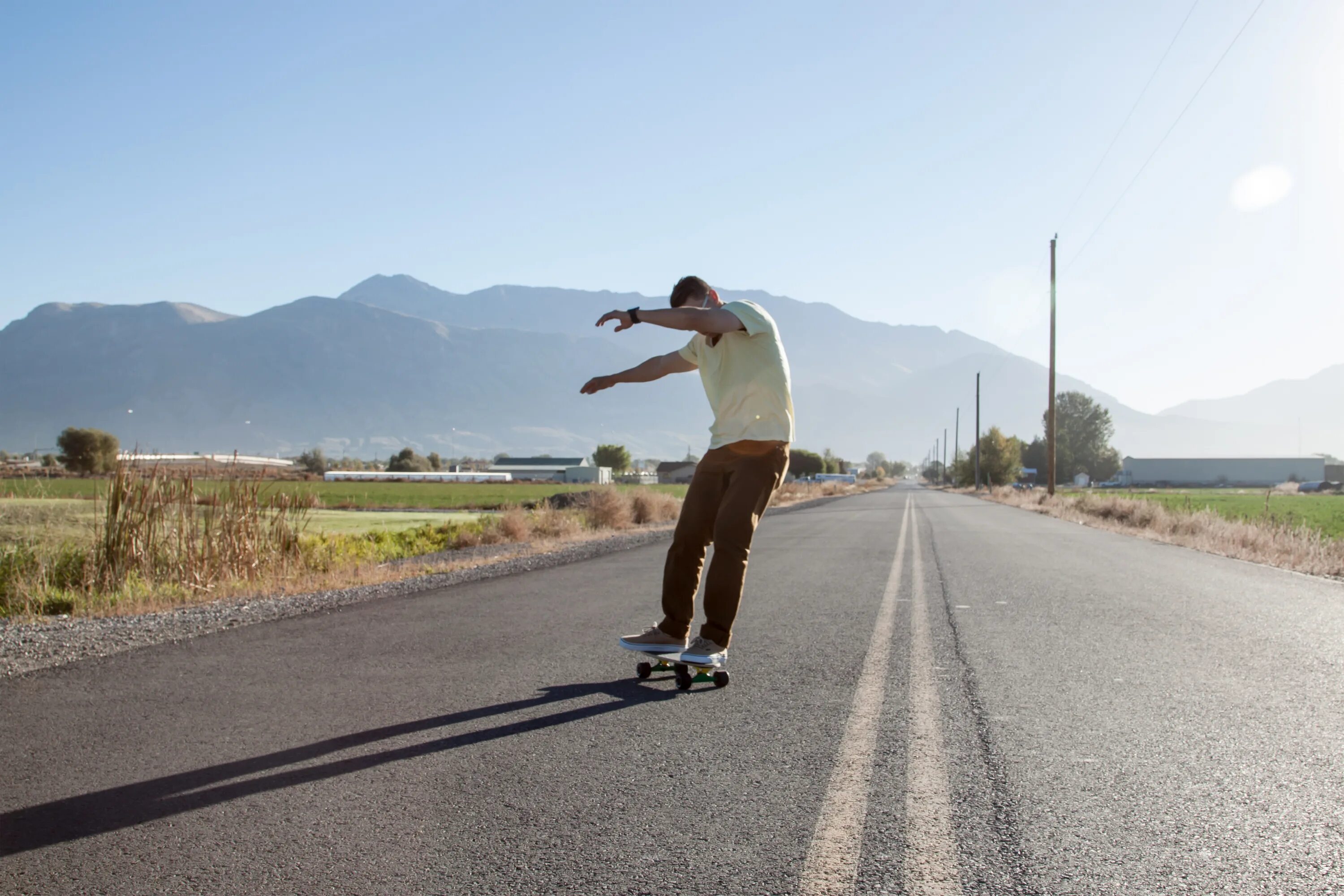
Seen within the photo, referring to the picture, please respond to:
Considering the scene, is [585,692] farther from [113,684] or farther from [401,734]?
[113,684]

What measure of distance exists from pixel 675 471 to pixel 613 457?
16.4m

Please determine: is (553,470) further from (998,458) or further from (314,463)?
(998,458)

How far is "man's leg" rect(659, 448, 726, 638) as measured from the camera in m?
5.01

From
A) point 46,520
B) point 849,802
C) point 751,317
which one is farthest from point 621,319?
point 46,520

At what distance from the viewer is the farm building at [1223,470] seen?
145m

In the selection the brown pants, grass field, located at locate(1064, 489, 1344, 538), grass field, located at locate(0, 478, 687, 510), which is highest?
the brown pants

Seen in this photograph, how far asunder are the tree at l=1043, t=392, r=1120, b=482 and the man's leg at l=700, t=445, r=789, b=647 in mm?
145148

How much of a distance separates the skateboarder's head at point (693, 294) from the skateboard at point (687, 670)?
1.85 m

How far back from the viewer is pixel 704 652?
477 cm

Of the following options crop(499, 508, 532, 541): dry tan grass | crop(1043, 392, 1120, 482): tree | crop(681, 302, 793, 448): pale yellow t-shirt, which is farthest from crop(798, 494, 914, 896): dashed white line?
crop(1043, 392, 1120, 482): tree

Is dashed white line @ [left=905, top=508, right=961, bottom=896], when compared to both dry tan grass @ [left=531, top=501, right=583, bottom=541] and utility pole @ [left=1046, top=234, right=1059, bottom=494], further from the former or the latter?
utility pole @ [left=1046, top=234, right=1059, bottom=494]

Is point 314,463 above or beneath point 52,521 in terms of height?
above

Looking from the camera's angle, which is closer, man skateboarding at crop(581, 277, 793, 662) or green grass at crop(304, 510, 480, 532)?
man skateboarding at crop(581, 277, 793, 662)

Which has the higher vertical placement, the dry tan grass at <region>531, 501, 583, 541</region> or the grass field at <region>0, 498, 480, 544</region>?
the grass field at <region>0, 498, 480, 544</region>
